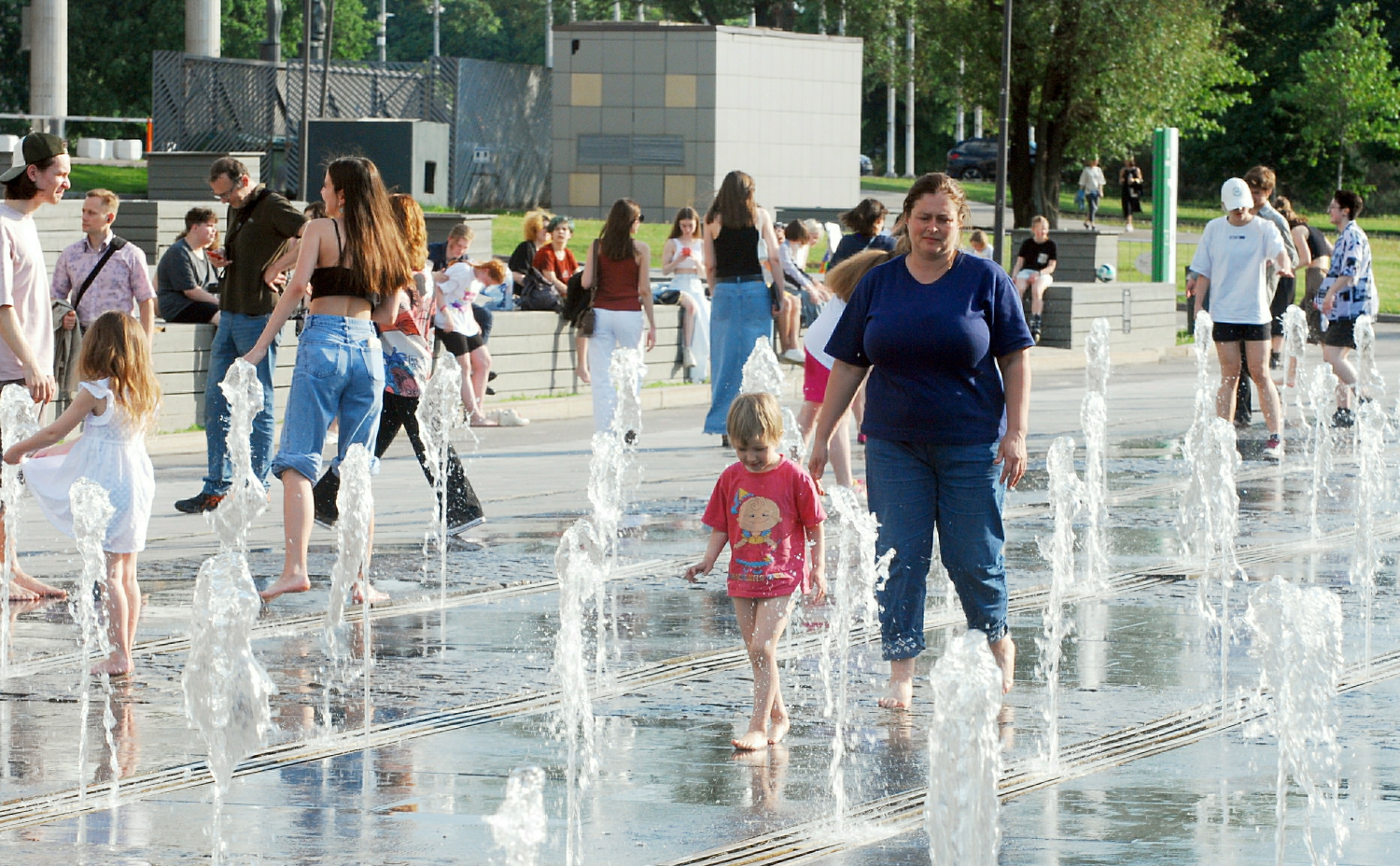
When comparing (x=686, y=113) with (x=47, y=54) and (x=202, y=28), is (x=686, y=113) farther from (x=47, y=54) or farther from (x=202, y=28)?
(x=47, y=54)

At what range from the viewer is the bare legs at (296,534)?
8.23 meters

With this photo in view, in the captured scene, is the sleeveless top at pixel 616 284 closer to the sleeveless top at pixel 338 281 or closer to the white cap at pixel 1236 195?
the white cap at pixel 1236 195

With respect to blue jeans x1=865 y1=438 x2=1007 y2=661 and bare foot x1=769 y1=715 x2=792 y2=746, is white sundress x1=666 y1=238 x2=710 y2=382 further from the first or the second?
bare foot x1=769 y1=715 x2=792 y2=746

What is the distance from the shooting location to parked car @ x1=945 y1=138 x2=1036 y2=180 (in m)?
67.0

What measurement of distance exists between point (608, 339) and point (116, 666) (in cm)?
639

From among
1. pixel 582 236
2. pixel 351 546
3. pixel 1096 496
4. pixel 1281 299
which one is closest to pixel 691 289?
pixel 1281 299

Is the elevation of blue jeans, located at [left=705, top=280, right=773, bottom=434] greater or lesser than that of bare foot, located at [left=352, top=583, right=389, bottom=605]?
greater

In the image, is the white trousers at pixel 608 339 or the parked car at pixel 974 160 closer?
the white trousers at pixel 608 339

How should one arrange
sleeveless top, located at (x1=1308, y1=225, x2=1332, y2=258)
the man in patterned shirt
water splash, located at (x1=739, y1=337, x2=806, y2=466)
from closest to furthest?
the man in patterned shirt < water splash, located at (x1=739, y1=337, x2=806, y2=466) < sleeveless top, located at (x1=1308, y1=225, x2=1332, y2=258)

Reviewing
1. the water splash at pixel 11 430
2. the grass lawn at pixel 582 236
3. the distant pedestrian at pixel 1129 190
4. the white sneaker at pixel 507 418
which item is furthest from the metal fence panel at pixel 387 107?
the water splash at pixel 11 430

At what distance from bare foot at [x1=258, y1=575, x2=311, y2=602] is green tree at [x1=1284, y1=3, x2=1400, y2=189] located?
2013 inches

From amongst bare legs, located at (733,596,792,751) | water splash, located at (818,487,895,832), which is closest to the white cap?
water splash, located at (818,487,895,832)

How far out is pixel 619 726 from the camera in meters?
6.39

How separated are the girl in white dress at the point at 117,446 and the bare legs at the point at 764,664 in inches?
88.8
